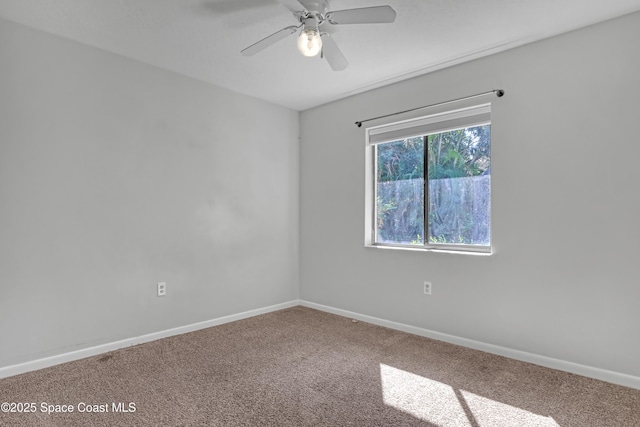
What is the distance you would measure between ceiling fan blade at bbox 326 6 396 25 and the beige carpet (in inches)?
83.1

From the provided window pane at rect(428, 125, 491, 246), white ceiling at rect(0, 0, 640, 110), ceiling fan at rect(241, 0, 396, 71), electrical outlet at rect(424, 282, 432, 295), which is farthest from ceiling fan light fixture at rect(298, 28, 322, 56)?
electrical outlet at rect(424, 282, 432, 295)

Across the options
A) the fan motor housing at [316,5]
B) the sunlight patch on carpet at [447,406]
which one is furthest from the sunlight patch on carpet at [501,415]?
the fan motor housing at [316,5]

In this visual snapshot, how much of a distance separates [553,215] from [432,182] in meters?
1.03

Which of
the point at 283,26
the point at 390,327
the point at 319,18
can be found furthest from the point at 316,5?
the point at 390,327

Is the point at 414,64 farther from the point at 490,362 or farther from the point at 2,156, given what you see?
the point at 2,156

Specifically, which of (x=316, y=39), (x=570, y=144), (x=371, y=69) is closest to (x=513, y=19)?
(x=570, y=144)

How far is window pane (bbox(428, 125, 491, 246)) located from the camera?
9.57 feet

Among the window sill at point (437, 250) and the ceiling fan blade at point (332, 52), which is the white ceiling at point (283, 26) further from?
the window sill at point (437, 250)

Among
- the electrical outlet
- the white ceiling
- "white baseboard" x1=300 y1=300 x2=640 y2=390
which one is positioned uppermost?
the white ceiling

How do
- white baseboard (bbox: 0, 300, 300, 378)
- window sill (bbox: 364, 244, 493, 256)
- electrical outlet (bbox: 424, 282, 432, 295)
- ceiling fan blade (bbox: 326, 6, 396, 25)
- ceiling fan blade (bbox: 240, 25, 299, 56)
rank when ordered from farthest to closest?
electrical outlet (bbox: 424, 282, 432, 295)
window sill (bbox: 364, 244, 493, 256)
white baseboard (bbox: 0, 300, 300, 378)
ceiling fan blade (bbox: 240, 25, 299, 56)
ceiling fan blade (bbox: 326, 6, 396, 25)

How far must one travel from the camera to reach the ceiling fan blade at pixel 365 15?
1.80m

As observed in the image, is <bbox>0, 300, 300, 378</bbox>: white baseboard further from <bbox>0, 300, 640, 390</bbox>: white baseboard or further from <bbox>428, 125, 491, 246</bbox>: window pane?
<bbox>428, 125, 491, 246</bbox>: window pane

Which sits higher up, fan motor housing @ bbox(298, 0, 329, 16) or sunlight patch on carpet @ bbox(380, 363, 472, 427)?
fan motor housing @ bbox(298, 0, 329, 16)

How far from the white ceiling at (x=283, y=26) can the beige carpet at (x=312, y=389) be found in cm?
234
